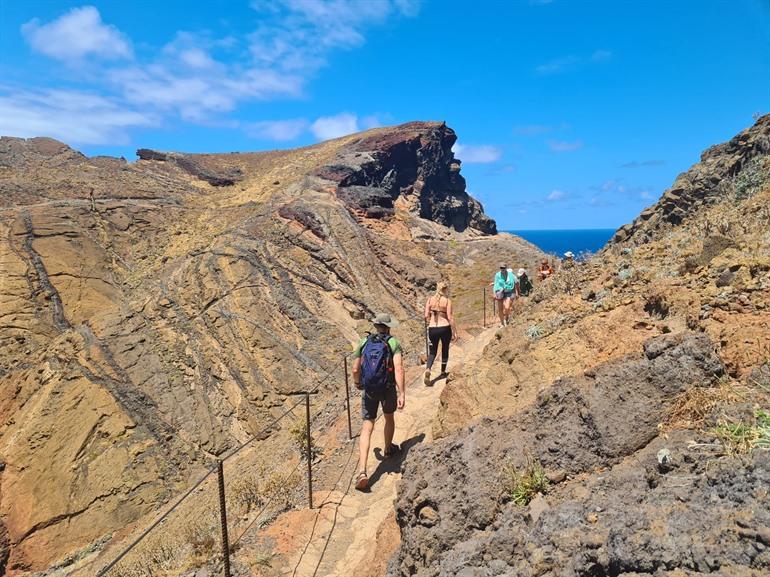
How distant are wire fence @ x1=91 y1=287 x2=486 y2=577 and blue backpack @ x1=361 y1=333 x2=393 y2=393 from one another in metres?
0.79

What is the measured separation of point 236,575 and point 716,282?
532 cm

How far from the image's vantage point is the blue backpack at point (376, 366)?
19.0 feet

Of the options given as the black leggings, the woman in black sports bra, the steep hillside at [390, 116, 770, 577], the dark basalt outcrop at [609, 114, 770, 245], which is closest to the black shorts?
the steep hillside at [390, 116, 770, 577]

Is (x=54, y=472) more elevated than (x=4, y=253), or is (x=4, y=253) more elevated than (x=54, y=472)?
(x=4, y=253)

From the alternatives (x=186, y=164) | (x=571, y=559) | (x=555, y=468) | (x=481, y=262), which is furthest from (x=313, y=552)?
(x=186, y=164)

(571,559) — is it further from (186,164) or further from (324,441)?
(186,164)

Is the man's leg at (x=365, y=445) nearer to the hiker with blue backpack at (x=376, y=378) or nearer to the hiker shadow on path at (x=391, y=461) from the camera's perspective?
the hiker with blue backpack at (x=376, y=378)

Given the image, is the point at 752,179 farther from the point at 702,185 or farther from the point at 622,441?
the point at 622,441

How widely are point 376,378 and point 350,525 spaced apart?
162cm

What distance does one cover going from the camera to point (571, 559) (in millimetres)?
2488

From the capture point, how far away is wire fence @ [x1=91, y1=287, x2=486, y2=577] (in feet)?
16.9

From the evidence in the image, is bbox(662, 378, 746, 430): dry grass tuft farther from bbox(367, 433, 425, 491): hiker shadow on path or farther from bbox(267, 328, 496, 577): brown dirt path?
bbox(367, 433, 425, 491): hiker shadow on path

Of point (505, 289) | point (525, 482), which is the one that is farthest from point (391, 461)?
point (505, 289)

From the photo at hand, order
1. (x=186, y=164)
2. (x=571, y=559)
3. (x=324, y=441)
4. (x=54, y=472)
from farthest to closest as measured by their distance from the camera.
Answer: (x=186, y=164)
(x=54, y=472)
(x=324, y=441)
(x=571, y=559)
